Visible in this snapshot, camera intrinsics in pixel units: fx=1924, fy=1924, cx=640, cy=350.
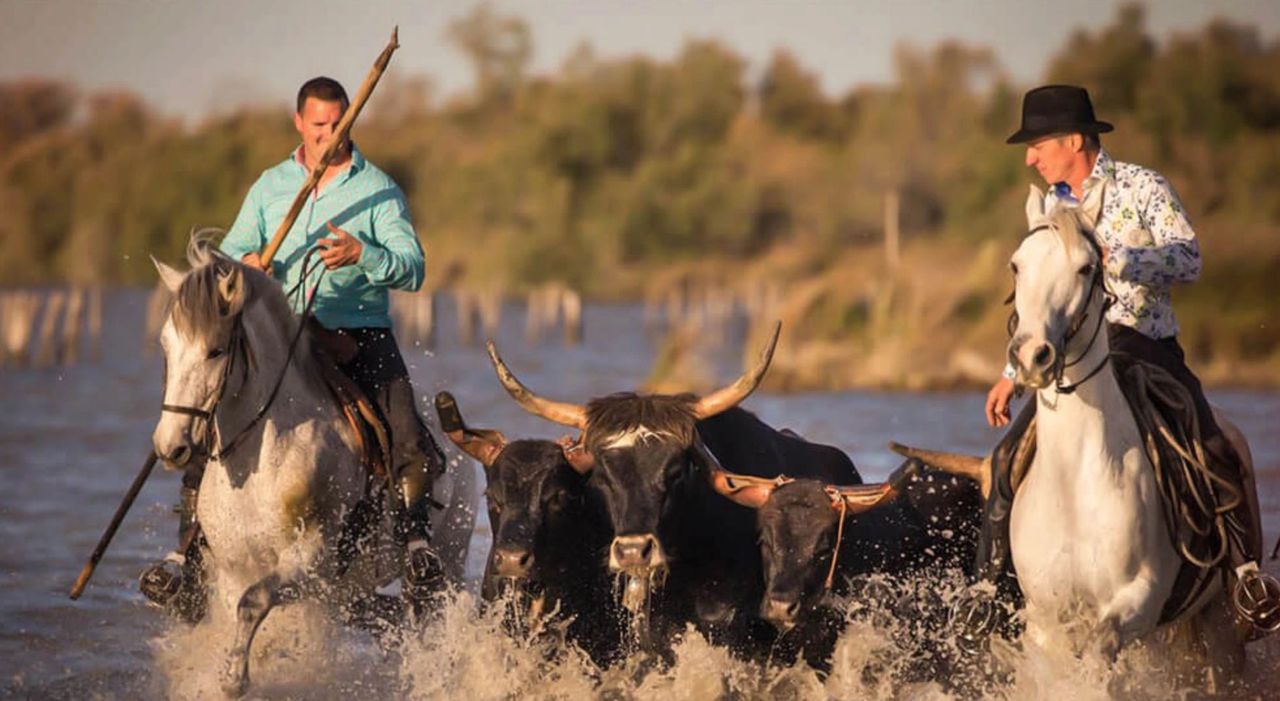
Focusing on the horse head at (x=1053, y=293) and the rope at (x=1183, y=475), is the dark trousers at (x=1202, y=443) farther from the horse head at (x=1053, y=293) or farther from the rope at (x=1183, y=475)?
the horse head at (x=1053, y=293)

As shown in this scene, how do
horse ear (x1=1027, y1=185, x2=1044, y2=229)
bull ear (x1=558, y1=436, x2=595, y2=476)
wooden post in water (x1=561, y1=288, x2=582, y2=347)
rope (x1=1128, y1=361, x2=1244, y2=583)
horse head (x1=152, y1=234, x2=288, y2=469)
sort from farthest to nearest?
wooden post in water (x1=561, y1=288, x2=582, y2=347), bull ear (x1=558, y1=436, x2=595, y2=476), horse head (x1=152, y1=234, x2=288, y2=469), rope (x1=1128, y1=361, x2=1244, y2=583), horse ear (x1=1027, y1=185, x2=1044, y2=229)

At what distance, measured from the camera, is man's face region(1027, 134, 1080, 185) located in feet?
24.8

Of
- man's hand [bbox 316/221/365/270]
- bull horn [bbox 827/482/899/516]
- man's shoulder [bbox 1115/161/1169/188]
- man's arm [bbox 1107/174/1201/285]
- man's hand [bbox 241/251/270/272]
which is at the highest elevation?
man's shoulder [bbox 1115/161/1169/188]

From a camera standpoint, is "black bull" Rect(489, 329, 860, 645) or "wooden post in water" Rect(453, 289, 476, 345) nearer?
"black bull" Rect(489, 329, 860, 645)

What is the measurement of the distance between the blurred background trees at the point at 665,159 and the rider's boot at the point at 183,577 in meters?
35.2

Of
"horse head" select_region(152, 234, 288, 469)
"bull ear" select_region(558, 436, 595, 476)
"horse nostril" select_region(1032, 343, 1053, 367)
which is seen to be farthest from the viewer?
"bull ear" select_region(558, 436, 595, 476)

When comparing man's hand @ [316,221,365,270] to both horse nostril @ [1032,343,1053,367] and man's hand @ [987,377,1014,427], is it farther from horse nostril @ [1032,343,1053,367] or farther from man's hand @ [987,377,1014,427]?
horse nostril @ [1032,343,1053,367]

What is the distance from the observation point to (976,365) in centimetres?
2627

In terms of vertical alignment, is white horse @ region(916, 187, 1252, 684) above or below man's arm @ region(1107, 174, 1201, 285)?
below

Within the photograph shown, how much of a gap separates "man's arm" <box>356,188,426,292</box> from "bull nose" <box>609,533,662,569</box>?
1.72 metres

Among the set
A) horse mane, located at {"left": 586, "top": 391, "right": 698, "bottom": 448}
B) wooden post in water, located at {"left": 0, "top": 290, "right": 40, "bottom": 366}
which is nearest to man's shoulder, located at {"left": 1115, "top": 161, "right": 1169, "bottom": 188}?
horse mane, located at {"left": 586, "top": 391, "right": 698, "bottom": 448}

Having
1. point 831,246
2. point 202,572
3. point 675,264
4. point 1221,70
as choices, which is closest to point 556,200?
point 675,264

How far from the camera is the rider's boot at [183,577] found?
7965 mm

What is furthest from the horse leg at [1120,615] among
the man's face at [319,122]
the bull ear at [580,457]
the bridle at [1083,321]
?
the man's face at [319,122]
